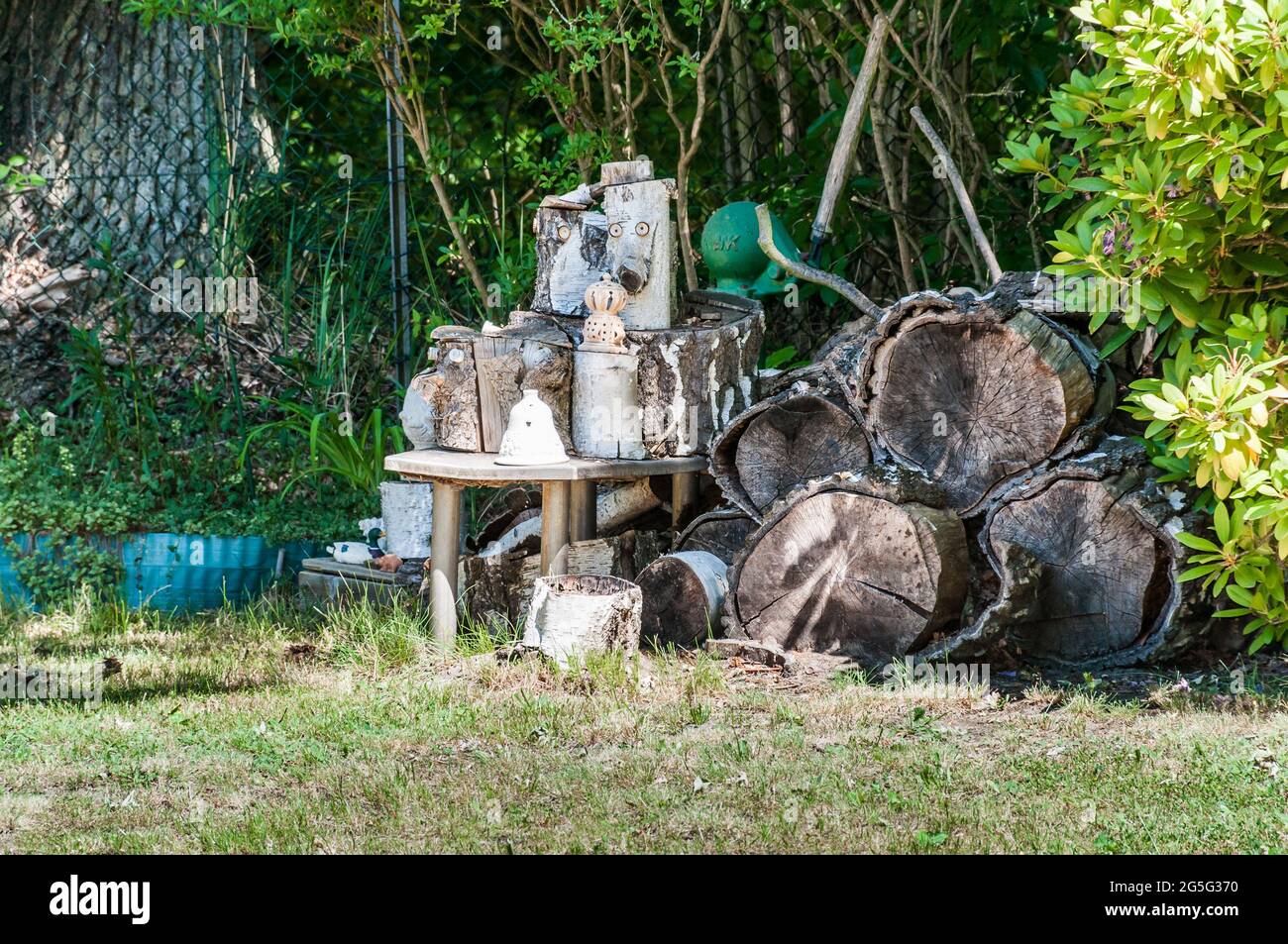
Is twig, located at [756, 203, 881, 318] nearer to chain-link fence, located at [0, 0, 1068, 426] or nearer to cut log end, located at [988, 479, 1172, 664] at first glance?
chain-link fence, located at [0, 0, 1068, 426]

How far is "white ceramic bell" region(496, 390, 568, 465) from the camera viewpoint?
17.2 feet

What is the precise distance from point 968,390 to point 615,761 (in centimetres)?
205

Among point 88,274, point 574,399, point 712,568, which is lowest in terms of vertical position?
point 712,568

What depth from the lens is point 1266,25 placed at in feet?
13.3

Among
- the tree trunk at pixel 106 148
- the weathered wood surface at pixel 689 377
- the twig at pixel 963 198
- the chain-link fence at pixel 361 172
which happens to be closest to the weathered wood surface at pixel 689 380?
the weathered wood surface at pixel 689 377

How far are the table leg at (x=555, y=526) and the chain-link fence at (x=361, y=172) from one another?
6.08 feet

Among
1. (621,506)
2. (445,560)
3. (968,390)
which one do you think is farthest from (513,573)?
(968,390)

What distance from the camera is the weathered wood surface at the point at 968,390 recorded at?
16.8 ft

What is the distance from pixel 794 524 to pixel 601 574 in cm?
71

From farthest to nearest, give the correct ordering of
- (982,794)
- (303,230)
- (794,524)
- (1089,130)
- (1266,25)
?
(303,230) → (794,524) → (1089,130) → (1266,25) → (982,794)

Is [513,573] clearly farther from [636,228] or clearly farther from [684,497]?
[636,228]

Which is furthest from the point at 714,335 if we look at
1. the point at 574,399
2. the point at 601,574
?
the point at 601,574

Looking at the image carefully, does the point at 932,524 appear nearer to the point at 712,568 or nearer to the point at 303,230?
the point at 712,568
